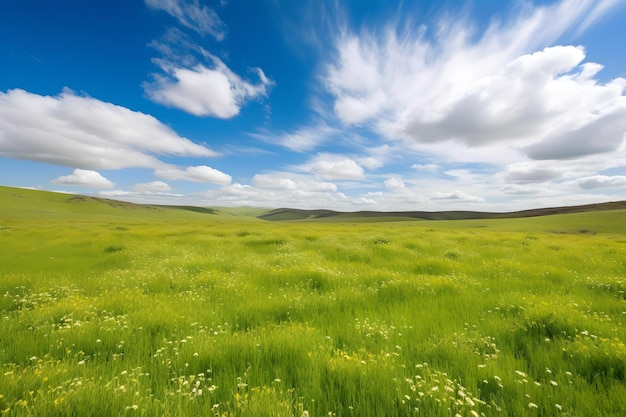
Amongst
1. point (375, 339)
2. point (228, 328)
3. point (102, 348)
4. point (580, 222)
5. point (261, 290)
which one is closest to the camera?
point (102, 348)

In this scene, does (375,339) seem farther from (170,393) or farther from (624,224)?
(624,224)

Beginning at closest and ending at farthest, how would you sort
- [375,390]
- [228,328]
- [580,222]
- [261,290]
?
[375,390]
[228,328]
[261,290]
[580,222]

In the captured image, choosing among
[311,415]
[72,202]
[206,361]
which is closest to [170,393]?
[206,361]

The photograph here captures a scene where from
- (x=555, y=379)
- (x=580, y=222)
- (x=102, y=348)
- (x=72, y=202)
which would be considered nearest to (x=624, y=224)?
(x=580, y=222)

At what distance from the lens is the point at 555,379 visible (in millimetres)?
4461

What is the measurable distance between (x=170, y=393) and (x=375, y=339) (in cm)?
390

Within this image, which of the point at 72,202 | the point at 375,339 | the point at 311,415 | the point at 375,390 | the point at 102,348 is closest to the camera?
the point at 311,415

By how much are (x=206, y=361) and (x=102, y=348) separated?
2.26 meters

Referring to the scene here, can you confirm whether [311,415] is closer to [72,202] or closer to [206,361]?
[206,361]

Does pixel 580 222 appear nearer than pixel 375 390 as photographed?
No

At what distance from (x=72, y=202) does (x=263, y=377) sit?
237015 mm

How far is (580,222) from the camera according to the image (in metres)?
89.0

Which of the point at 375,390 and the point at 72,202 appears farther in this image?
the point at 72,202

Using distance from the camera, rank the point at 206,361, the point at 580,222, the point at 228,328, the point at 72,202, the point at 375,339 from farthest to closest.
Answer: the point at 72,202
the point at 580,222
the point at 228,328
the point at 375,339
the point at 206,361
